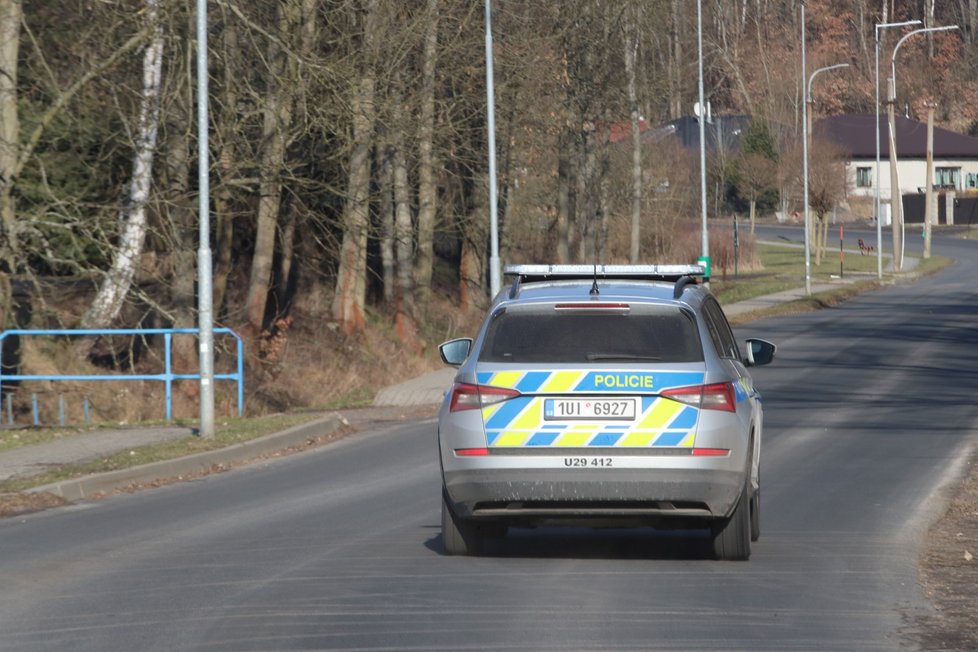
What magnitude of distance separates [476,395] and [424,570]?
41.6 inches

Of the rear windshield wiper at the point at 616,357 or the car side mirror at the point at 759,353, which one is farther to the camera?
the car side mirror at the point at 759,353

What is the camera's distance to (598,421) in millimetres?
8703

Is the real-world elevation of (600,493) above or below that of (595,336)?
below

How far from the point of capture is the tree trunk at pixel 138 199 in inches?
918

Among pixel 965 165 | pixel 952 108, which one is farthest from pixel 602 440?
pixel 952 108

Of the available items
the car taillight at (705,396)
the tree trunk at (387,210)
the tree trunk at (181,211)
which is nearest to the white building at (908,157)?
the tree trunk at (387,210)

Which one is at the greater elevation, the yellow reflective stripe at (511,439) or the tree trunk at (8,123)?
the tree trunk at (8,123)

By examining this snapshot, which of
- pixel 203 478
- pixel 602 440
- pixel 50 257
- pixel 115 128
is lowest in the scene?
pixel 203 478

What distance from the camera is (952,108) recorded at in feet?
383

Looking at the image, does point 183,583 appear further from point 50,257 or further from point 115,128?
point 115,128

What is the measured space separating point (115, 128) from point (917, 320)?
834 inches

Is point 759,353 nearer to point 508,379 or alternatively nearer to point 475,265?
point 508,379

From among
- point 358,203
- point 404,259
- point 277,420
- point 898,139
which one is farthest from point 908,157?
point 277,420

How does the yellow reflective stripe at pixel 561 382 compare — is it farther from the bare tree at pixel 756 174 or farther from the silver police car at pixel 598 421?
the bare tree at pixel 756 174
